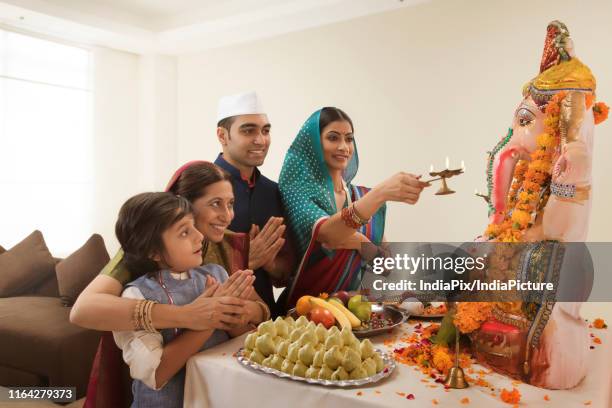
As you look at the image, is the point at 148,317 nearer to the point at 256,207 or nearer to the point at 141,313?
the point at 141,313

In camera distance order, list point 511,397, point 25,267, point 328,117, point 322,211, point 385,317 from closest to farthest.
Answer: point 511,397 < point 385,317 < point 322,211 < point 328,117 < point 25,267

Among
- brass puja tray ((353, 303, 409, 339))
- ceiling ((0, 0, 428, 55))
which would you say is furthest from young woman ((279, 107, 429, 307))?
ceiling ((0, 0, 428, 55))

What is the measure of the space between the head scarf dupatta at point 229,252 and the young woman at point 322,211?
27 cm

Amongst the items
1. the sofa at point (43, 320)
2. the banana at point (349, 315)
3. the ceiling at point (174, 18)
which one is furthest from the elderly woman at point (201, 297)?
the ceiling at point (174, 18)

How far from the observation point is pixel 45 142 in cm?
539

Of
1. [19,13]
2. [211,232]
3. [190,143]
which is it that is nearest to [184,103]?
[190,143]

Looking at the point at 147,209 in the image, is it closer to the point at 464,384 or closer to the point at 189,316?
the point at 189,316

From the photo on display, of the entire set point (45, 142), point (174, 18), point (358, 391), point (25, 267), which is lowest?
point (25, 267)

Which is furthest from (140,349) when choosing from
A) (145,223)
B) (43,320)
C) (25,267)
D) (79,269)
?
(25,267)

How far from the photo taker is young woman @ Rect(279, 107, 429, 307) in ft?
7.20

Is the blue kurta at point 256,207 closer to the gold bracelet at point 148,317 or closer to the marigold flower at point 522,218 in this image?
the gold bracelet at point 148,317

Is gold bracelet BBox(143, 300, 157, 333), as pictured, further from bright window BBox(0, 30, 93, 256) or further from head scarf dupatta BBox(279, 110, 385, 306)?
bright window BBox(0, 30, 93, 256)

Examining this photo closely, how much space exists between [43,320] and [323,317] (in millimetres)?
2459

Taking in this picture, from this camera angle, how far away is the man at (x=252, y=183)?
2206 mm
